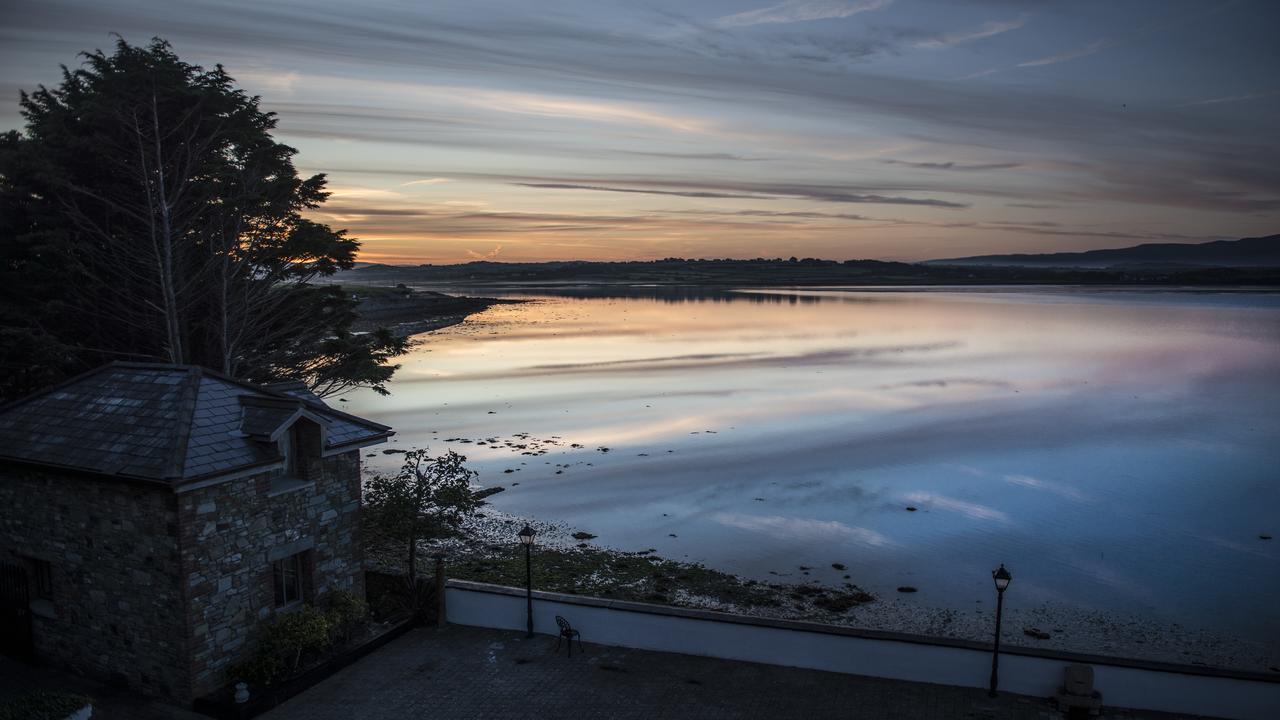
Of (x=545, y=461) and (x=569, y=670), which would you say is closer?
(x=569, y=670)

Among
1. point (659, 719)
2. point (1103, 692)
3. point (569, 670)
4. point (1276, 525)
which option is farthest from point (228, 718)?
point (1276, 525)

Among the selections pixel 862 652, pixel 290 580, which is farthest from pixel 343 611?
pixel 862 652

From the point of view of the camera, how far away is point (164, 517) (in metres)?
12.1

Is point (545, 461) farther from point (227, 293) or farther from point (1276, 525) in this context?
point (1276, 525)

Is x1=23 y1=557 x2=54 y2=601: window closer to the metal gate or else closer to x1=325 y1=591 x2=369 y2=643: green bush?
the metal gate

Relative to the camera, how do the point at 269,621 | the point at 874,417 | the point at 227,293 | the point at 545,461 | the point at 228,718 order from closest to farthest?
the point at 228,718
the point at 269,621
the point at 227,293
the point at 545,461
the point at 874,417

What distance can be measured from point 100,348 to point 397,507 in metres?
11.9

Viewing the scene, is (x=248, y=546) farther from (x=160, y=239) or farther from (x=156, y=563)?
(x=160, y=239)

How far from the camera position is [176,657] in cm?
1241

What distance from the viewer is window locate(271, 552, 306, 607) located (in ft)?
46.4

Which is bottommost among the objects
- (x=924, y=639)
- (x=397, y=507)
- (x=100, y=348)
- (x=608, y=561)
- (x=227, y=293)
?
(x=608, y=561)

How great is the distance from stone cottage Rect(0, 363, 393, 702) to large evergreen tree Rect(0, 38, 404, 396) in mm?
7931

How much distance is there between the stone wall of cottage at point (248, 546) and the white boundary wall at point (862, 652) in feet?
9.34

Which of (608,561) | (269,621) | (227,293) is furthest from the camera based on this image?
(227,293)
